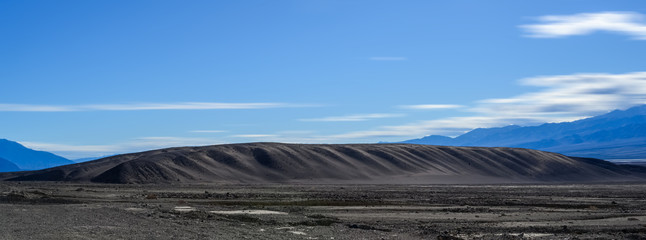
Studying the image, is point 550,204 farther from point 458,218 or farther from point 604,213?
point 458,218

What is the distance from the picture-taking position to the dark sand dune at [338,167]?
315 ft

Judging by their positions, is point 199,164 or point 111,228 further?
point 199,164

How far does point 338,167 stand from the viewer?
106250mm

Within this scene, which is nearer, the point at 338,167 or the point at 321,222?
the point at 321,222

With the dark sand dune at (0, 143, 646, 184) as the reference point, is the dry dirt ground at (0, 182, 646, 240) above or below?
below

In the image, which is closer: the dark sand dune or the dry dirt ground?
the dry dirt ground

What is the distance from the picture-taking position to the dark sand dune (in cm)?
9612

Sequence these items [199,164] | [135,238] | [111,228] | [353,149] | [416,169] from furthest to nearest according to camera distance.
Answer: [353,149]
[416,169]
[199,164]
[111,228]
[135,238]

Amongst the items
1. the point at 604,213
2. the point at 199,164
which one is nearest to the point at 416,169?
the point at 199,164

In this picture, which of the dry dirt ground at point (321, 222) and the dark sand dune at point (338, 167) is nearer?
the dry dirt ground at point (321, 222)

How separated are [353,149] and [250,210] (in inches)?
3158

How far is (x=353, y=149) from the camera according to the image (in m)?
118

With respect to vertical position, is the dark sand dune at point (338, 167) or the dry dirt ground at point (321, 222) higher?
the dark sand dune at point (338, 167)

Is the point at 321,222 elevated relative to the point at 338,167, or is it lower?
lower
